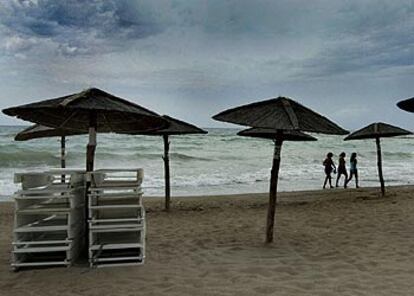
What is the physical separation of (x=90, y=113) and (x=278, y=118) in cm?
257

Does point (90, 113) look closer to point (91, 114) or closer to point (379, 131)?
point (91, 114)

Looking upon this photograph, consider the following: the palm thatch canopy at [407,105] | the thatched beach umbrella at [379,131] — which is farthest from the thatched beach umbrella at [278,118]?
the thatched beach umbrella at [379,131]

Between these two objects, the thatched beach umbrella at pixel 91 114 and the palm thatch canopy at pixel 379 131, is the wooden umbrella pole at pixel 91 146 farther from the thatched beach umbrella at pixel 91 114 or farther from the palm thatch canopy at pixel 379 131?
the palm thatch canopy at pixel 379 131

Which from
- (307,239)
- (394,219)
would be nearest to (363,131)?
(394,219)

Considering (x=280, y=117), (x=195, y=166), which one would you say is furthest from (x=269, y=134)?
(x=195, y=166)

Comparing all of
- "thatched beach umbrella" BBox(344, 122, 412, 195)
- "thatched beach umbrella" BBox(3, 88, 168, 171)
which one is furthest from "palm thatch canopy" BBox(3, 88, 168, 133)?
"thatched beach umbrella" BBox(344, 122, 412, 195)

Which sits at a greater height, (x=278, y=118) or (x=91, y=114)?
(x=91, y=114)

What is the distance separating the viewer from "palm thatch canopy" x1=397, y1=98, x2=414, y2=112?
7.64 m

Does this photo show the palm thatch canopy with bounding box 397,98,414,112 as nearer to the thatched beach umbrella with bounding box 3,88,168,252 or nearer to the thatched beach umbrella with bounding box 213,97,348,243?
the thatched beach umbrella with bounding box 213,97,348,243

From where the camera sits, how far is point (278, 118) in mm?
6598

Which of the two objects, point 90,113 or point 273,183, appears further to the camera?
point 273,183

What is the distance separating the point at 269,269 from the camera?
224 inches

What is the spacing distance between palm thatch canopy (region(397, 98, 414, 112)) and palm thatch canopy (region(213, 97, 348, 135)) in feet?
4.94

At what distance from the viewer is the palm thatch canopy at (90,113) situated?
5.74m
